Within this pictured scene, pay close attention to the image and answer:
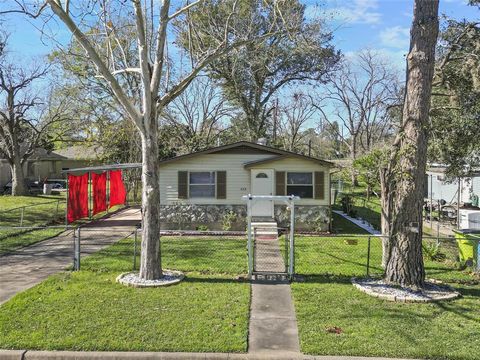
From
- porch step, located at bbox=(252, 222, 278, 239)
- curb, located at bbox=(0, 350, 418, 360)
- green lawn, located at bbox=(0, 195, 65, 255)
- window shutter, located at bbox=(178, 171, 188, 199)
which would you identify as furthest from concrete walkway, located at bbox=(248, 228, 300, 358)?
green lawn, located at bbox=(0, 195, 65, 255)

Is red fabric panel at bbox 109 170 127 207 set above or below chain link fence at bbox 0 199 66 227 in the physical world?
above

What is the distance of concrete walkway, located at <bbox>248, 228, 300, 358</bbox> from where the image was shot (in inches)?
247

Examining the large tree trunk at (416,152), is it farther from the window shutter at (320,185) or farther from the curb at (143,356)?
the window shutter at (320,185)

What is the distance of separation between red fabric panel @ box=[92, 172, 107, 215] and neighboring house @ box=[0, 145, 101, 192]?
17.9 meters

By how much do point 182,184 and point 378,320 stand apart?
1218 centimetres

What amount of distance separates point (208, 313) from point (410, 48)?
264 inches

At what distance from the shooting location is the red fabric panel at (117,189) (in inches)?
979

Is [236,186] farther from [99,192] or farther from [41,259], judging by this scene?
[41,259]

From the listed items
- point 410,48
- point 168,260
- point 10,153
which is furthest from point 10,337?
point 10,153

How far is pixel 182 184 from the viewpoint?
1834 cm

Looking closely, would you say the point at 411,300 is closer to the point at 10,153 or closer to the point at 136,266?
the point at 136,266

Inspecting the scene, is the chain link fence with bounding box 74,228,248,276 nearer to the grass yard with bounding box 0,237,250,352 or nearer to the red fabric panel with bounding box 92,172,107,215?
the grass yard with bounding box 0,237,250,352

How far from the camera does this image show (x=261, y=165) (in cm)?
1794

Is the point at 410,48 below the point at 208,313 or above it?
above
